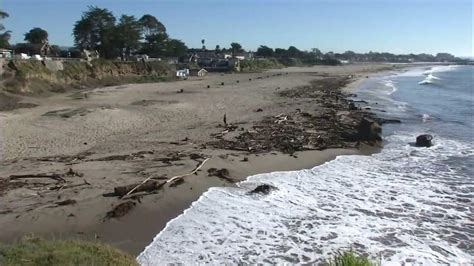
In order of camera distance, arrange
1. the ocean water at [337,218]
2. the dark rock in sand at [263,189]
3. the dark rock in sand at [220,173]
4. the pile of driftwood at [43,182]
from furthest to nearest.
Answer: the dark rock in sand at [220,173] → the dark rock in sand at [263,189] → the pile of driftwood at [43,182] → the ocean water at [337,218]

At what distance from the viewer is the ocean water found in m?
9.50

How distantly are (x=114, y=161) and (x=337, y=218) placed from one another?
8.27m

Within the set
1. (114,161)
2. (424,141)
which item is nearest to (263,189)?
(114,161)

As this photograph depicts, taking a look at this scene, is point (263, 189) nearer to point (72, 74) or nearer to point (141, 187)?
point (141, 187)

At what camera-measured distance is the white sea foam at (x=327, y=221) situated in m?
9.50

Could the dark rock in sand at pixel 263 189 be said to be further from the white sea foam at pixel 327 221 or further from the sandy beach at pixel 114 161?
the sandy beach at pixel 114 161

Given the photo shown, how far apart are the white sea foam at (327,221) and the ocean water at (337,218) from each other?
22 mm

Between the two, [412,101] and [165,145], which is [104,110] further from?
[412,101]

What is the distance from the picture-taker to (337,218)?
11531 mm

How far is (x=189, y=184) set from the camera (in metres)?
13.8

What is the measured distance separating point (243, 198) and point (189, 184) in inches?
74.5

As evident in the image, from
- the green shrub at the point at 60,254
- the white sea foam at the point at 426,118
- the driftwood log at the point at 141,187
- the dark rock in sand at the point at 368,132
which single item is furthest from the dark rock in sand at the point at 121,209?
the white sea foam at the point at 426,118

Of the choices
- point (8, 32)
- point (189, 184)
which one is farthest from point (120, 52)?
point (189, 184)

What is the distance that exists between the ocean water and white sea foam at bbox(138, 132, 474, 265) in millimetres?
22
